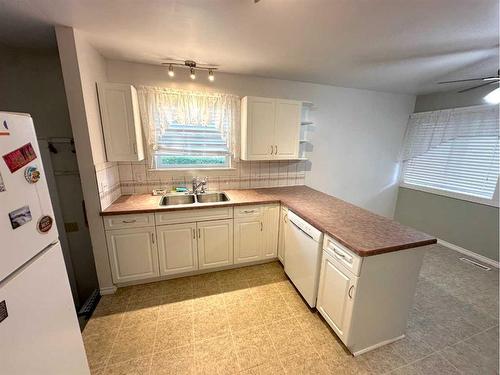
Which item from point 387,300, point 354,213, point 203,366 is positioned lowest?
point 203,366

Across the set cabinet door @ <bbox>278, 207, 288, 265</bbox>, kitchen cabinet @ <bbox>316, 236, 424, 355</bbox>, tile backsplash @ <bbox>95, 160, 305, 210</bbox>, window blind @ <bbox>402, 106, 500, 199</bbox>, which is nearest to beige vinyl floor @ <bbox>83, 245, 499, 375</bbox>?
kitchen cabinet @ <bbox>316, 236, 424, 355</bbox>

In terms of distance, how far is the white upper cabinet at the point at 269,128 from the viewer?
2506 mm

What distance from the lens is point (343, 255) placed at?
147 centimetres

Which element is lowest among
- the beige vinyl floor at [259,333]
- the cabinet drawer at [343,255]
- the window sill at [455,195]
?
the beige vinyl floor at [259,333]

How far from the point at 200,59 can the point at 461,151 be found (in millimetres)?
3885

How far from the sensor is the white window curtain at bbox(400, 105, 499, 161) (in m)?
2.73

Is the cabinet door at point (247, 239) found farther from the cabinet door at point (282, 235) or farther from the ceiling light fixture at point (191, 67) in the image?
the ceiling light fixture at point (191, 67)

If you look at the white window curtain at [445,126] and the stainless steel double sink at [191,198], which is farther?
the white window curtain at [445,126]

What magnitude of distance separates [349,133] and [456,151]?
1569mm

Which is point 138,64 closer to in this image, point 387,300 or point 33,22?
point 33,22

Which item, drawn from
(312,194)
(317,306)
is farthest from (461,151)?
(317,306)

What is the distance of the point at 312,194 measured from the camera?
2.69 meters

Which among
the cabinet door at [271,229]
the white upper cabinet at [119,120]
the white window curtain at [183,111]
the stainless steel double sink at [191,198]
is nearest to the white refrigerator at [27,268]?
the white upper cabinet at [119,120]

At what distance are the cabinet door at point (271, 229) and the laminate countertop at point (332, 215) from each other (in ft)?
0.40
